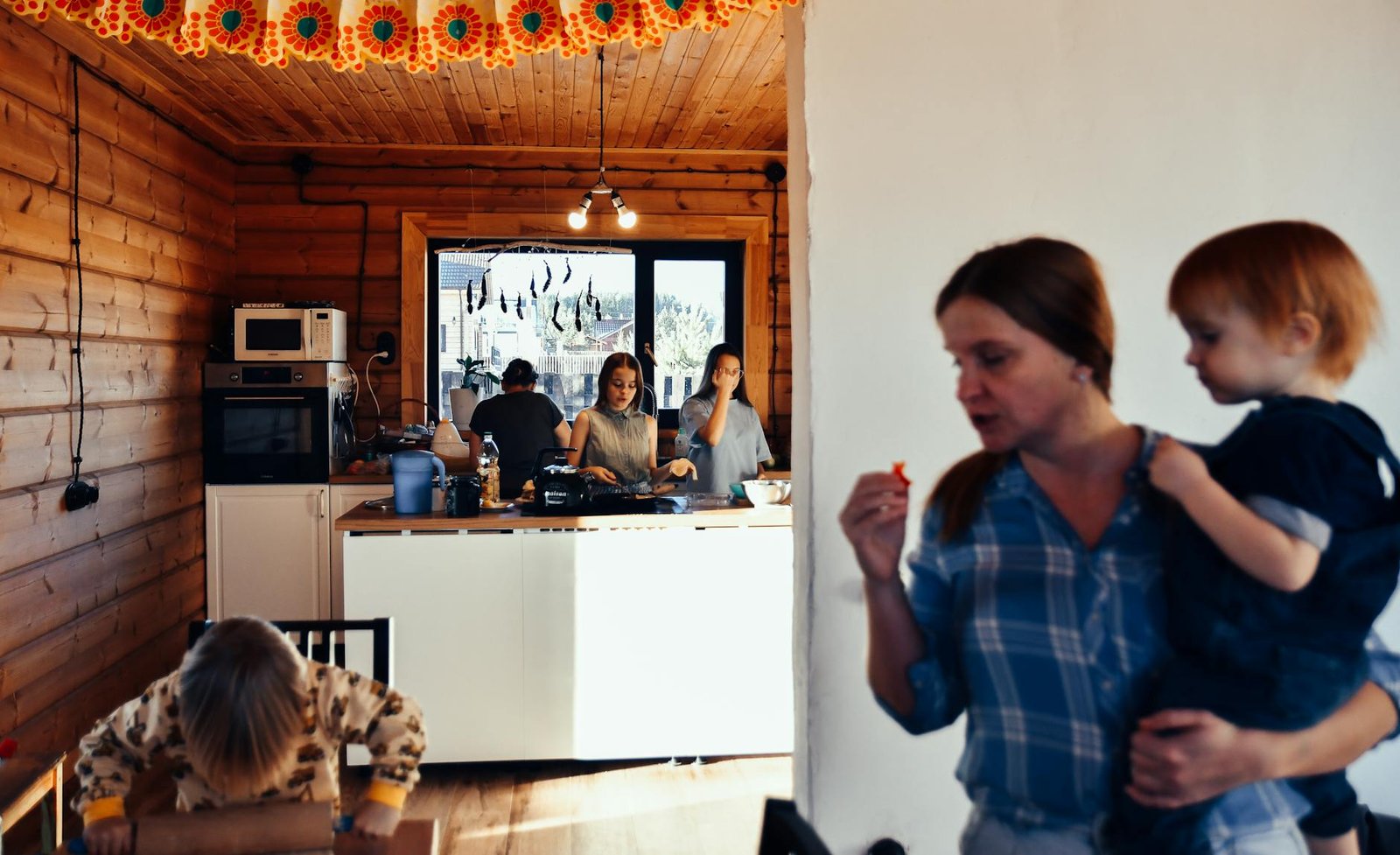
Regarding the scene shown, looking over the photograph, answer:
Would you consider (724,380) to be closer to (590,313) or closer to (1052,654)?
(590,313)

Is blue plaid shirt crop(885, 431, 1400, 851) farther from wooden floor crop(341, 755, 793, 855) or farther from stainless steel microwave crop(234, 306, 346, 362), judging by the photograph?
stainless steel microwave crop(234, 306, 346, 362)

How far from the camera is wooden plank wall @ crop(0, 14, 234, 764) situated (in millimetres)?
3203

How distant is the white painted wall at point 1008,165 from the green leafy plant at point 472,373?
155 inches

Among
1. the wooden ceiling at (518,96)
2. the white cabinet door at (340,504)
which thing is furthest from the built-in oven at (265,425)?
the wooden ceiling at (518,96)

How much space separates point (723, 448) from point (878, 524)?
276 cm

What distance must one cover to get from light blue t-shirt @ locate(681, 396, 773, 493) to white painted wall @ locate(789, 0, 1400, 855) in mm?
2496

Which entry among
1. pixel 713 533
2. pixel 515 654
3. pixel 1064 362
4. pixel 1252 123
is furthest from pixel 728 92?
pixel 1064 362

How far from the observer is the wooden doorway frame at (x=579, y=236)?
5305 mm

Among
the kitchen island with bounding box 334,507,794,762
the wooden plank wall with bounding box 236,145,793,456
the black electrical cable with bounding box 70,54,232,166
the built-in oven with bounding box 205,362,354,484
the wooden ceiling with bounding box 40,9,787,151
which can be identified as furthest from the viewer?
the wooden plank wall with bounding box 236,145,793,456

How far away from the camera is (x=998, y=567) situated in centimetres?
133

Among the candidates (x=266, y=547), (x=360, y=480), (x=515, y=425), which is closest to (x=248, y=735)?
(x=515, y=425)

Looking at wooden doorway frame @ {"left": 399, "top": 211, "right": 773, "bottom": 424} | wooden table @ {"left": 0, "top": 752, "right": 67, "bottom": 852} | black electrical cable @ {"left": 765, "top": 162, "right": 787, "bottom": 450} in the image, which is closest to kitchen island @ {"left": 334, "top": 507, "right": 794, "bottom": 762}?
wooden table @ {"left": 0, "top": 752, "right": 67, "bottom": 852}

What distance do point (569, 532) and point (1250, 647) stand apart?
95.6 inches

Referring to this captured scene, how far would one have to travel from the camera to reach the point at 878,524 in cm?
144
